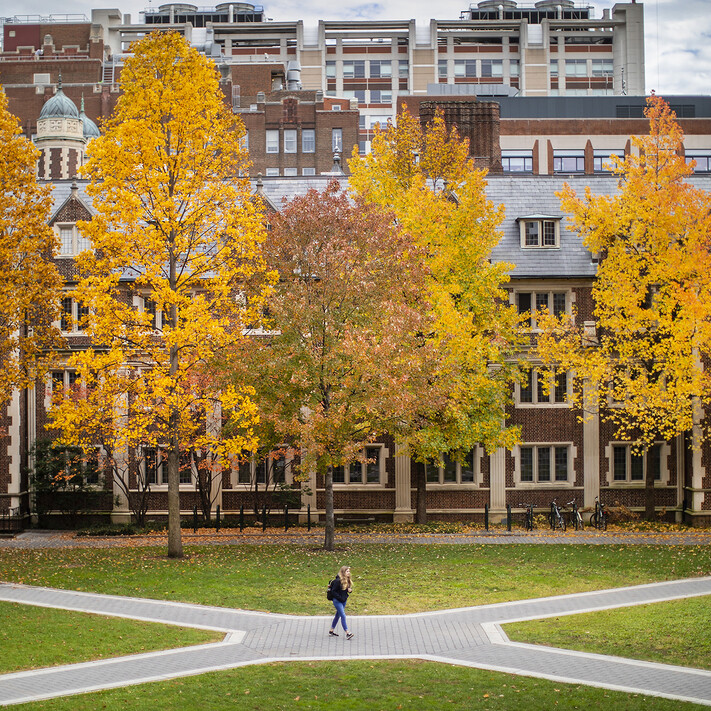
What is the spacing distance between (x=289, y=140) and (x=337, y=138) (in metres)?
4.59

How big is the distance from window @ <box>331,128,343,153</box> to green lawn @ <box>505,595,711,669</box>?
75885 mm

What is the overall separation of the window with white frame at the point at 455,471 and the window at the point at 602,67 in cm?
10755

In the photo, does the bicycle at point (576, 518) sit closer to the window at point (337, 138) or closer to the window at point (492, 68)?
the window at point (337, 138)

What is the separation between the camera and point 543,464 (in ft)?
132

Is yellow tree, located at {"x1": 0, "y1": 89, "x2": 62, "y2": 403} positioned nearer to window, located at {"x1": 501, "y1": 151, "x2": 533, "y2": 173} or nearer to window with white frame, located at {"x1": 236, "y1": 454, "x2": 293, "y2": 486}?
window with white frame, located at {"x1": 236, "y1": 454, "x2": 293, "y2": 486}

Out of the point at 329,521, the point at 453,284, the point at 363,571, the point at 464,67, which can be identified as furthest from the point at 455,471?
the point at 464,67

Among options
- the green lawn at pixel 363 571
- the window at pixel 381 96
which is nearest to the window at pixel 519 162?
the window at pixel 381 96

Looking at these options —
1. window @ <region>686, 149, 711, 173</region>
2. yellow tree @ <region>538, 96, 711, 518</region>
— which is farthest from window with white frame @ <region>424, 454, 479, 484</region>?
window @ <region>686, 149, 711, 173</region>

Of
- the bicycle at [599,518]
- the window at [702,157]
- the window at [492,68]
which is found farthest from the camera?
the window at [492,68]

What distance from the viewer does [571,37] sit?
13488 cm

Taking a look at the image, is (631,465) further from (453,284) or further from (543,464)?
(453,284)

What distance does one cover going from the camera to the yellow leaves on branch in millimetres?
34469

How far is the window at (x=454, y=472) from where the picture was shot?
3991 centimetres

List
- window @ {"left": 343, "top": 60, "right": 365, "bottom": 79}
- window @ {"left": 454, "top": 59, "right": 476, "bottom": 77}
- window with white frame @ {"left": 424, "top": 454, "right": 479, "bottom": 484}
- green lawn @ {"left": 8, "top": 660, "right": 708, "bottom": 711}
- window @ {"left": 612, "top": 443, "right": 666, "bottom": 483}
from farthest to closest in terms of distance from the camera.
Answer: window @ {"left": 454, "top": 59, "right": 476, "bottom": 77}, window @ {"left": 343, "top": 60, "right": 365, "bottom": 79}, window @ {"left": 612, "top": 443, "right": 666, "bottom": 483}, window with white frame @ {"left": 424, "top": 454, "right": 479, "bottom": 484}, green lawn @ {"left": 8, "top": 660, "right": 708, "bottom": 711}
